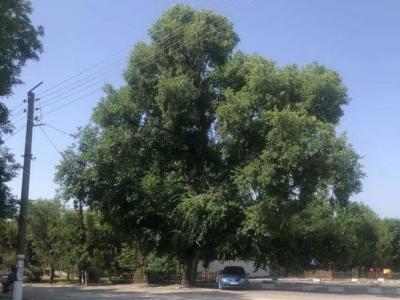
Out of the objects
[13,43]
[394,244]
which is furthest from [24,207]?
[394,244]

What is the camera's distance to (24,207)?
77.6ft

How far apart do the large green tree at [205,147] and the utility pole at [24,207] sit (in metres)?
14.6

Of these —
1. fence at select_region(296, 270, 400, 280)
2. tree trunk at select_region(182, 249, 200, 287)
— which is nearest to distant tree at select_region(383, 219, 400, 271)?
fence at select_region(296, 270, 400, 280)

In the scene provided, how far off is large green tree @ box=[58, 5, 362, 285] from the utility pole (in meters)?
14.6

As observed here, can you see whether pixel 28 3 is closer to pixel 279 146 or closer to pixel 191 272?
pixel 279 146

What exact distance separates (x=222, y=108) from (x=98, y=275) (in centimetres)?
2392

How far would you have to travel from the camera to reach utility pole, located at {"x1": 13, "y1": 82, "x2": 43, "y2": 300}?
2320 centimetres

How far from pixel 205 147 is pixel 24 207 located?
19492mm

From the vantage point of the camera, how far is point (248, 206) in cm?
3725

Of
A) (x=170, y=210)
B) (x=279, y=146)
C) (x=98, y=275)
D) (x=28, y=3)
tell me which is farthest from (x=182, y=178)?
(x=28, y=3)

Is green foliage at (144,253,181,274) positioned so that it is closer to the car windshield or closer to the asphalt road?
the car windshield

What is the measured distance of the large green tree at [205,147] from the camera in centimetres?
3578

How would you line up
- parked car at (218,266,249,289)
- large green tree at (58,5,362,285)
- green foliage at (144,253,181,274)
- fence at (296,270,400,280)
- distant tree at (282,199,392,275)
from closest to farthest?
large green tree at (58,5,362,285), parked car at (218,266,249,289), distant tree at (282,199,392,275), green foliage at (144,253,181,274), fence at (296,270,400,280)

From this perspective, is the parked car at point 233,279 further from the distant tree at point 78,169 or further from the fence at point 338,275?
the fence at point 338,275
